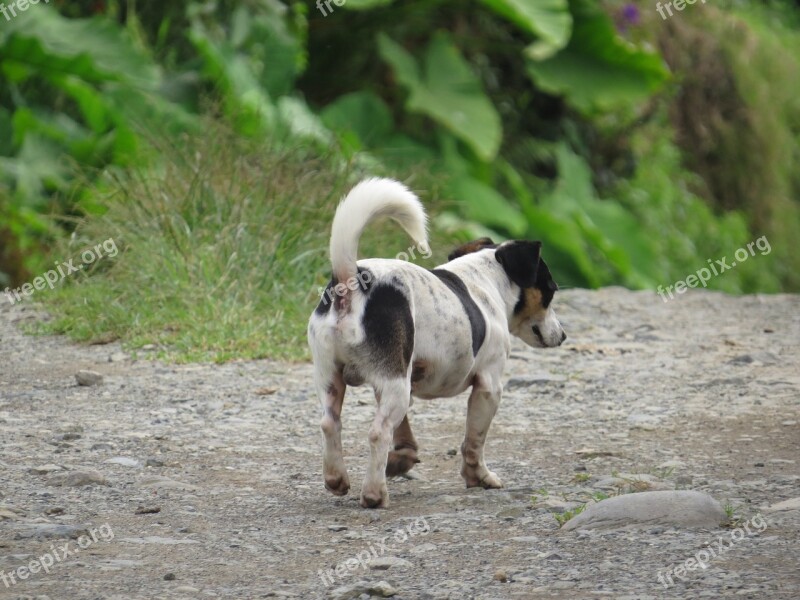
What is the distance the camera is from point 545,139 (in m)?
15.8

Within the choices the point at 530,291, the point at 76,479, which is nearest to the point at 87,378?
the point at 76,479

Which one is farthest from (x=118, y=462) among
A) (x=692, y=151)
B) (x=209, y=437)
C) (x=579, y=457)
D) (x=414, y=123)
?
(x=692, y=151)

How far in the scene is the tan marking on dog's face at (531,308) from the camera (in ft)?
17.6

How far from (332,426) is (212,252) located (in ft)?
12.9

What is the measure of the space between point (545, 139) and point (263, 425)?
10.2 metres

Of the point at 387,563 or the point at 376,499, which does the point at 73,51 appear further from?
the point at 387,563

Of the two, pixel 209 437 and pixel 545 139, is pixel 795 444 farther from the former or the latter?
pixel 545 139

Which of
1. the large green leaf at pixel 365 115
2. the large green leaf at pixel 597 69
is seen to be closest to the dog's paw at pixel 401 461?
the large green leaf at pixel 365 115

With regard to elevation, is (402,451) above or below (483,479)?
above

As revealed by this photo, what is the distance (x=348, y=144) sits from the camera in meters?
10.1

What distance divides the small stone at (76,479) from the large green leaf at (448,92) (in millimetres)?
8370

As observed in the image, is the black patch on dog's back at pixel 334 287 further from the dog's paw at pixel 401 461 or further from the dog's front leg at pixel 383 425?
the dog's paw at pixel 401 461

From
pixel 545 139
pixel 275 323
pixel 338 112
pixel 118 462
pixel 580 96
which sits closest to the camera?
pixel 118 462

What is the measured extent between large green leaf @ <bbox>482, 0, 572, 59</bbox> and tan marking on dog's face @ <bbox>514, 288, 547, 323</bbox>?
8.10 metres
